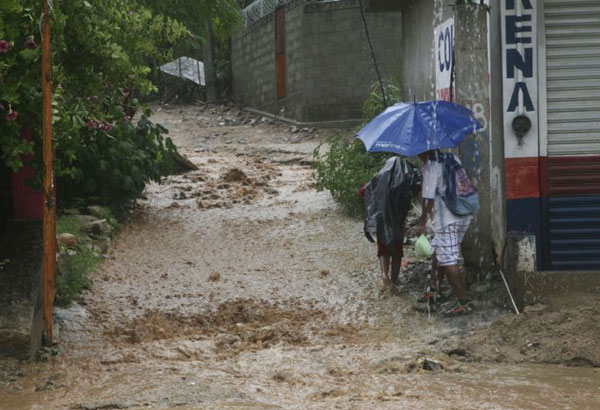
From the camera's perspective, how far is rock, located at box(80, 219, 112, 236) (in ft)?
31.7

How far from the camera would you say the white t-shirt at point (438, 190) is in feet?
23.4

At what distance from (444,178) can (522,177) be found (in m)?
0.61

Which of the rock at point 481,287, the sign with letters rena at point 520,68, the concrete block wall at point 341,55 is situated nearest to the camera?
the sign with letters rena at point 520,68

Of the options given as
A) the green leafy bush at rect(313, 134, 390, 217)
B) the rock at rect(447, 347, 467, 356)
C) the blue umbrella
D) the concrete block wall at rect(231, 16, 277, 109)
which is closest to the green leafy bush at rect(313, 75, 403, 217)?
the green leafy bush at rect(313, 134, 390, 217)

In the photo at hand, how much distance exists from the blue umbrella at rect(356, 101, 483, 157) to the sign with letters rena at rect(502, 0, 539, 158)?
33 cm

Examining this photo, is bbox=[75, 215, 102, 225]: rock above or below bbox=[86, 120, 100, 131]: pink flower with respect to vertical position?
below

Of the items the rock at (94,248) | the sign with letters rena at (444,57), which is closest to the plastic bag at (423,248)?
the sign with letters rena at (444,57)

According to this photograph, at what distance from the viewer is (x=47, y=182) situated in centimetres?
608

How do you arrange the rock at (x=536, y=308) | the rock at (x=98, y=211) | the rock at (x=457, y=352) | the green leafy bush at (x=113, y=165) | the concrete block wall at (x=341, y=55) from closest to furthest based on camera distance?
the rock at (x=457, y=352) → the rock at (x=536, y=308) → the rock at (x=98, y=211) → the green leafy bush at (x=113, y=165) → the concrete block wall at (x=341, y=55)

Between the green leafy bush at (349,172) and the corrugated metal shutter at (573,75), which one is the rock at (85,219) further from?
the corrugated metal shutter at (573,75)

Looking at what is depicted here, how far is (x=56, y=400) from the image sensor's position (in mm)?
5480

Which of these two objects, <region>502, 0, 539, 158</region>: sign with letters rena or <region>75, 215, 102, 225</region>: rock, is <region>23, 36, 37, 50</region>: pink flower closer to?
<region>502, 0, 539, 158</region>: sign with letters rena

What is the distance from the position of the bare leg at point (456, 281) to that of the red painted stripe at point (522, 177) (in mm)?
735

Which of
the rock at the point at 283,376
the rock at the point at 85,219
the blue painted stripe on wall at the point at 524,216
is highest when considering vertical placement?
the blue painted stripe on wall at the point at 524,216
